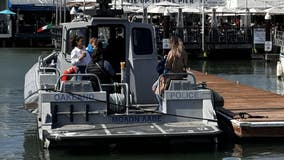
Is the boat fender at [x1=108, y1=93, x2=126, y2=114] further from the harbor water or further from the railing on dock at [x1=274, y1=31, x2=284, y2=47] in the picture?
the railing on dock at [x1=274, y1=31, x2=284, y2=47]

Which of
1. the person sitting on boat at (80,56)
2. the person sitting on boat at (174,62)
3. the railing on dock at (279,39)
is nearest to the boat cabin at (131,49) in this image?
the person sitting on boat at (80,56)

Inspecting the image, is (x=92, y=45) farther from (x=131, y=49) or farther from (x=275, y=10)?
(x=275, y=10)

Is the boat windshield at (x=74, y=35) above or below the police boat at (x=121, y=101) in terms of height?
above

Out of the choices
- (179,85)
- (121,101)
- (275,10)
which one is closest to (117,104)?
(121,101)

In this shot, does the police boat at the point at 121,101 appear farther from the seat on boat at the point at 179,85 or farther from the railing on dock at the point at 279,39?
the railing on dock at the point at 279,39

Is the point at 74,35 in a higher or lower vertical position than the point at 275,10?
lower

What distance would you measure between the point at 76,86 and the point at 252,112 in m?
4.12

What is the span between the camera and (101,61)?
14.1 meters

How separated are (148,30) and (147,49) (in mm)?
381

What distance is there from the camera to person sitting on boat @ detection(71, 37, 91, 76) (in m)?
14.1

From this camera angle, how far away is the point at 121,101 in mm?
13414

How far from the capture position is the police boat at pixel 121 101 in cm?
1265

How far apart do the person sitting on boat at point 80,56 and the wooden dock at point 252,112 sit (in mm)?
2953

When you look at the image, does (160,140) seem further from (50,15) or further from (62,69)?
(50,15)
